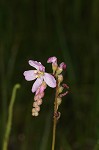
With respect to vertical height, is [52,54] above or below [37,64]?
above

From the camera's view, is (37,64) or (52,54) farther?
(52,54)

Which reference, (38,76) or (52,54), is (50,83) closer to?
(38,76)

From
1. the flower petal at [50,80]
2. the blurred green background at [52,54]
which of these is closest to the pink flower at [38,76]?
the flower petal at [50,80]

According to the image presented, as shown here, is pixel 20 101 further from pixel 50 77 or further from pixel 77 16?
pixel 50 77

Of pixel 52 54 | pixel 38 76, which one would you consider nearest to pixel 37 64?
pixel 38 76

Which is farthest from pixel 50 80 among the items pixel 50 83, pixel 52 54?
pixel 52 54

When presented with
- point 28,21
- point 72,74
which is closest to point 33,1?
point 28,21

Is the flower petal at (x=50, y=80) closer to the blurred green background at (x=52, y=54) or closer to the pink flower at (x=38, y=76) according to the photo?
the pink flower at (x=38, y=76)

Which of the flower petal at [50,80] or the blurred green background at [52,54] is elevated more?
the blurred green background at [52,54]

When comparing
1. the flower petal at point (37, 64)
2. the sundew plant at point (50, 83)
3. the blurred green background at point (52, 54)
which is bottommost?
the sundew plant at point (50, 83)
